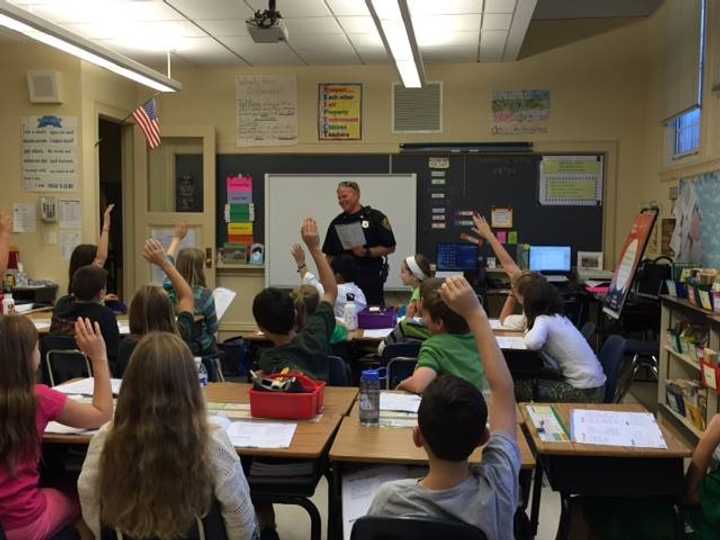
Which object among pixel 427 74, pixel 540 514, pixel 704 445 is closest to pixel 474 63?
pixel 427 74

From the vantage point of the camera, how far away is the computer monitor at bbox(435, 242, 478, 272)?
22.6 ft

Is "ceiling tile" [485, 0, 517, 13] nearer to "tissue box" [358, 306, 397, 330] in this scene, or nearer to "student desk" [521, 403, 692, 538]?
"tissue box" [358, 306, 397, 330]

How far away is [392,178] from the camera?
701 centimetres

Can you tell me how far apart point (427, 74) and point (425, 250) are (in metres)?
1.79

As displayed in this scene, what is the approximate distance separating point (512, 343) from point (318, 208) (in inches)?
145

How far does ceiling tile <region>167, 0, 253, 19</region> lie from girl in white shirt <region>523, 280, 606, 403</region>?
311cm

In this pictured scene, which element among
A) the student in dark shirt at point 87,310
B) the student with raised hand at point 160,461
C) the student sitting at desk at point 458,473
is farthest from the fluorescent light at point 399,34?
the student sitting at desk at point 458,473

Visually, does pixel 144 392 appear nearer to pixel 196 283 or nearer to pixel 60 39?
pixel 196 283

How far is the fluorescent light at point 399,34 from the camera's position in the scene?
158 inches

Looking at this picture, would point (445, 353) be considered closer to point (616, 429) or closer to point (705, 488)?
point (616, 429)

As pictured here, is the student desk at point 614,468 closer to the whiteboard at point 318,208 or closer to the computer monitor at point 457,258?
the computer monitor at point 457,258

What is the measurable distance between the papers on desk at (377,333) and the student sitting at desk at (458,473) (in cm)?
271

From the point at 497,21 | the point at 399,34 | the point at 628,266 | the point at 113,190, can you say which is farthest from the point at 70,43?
the point at 628,266

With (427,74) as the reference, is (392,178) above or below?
below
